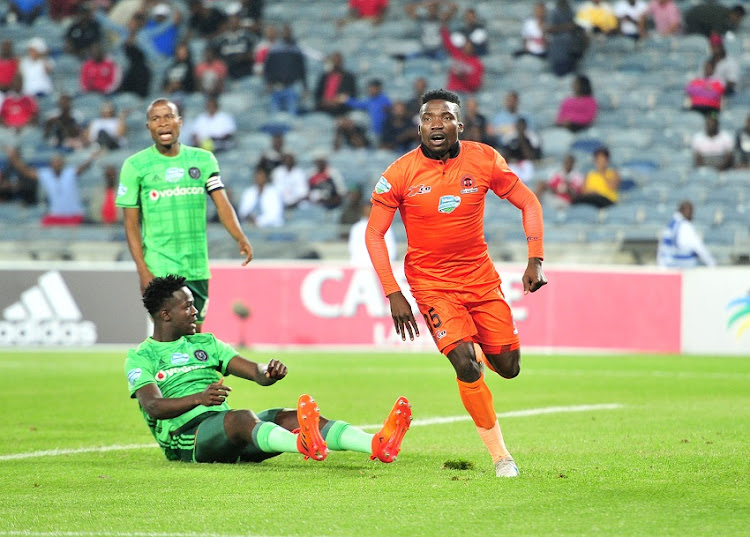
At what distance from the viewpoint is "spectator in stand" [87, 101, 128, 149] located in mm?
22125

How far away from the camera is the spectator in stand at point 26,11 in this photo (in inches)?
1015

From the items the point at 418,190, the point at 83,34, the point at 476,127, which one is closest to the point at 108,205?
the point at 476,127

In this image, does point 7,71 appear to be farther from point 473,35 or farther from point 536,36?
point 536,36

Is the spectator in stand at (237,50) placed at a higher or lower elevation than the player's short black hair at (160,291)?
higher

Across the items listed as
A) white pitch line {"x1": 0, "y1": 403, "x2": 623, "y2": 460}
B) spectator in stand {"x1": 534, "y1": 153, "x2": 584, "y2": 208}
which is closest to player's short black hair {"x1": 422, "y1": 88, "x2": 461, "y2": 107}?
white pitch line {"x1": 0, "y1": 403, "x2": 623, "y2": 460}

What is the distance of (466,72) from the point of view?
22.1m

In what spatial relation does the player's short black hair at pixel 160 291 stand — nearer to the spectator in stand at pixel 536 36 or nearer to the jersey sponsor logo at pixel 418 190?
the jersey sponsor logo at pixel 418 190

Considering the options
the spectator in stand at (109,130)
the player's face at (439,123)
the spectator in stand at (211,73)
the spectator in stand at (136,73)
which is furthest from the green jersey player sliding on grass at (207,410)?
the spectator in stand at (136,73)

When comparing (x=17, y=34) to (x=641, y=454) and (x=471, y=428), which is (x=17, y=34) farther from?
(x=641, y=454)

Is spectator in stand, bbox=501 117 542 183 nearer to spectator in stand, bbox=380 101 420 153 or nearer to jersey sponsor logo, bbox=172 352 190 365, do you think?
spectator in stand, bbox=380 101 420 153

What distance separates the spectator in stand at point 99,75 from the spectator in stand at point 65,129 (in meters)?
1.06

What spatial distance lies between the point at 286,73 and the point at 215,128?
1745 mm

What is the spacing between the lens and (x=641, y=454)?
712cm

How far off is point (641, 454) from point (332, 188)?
13.1 m
